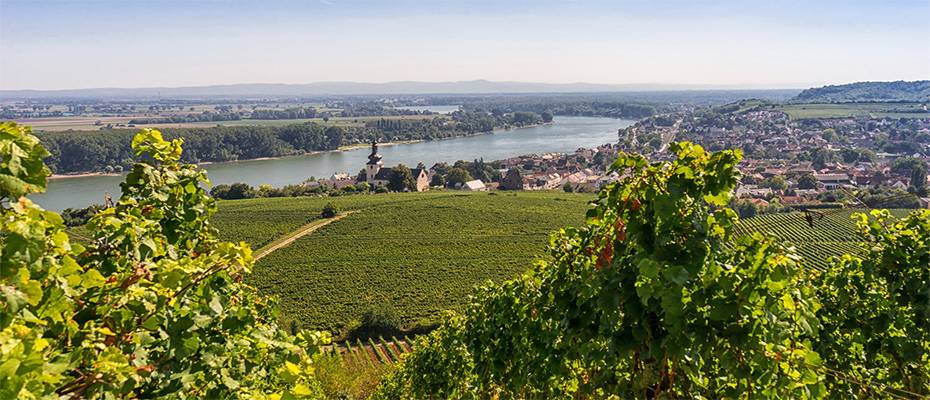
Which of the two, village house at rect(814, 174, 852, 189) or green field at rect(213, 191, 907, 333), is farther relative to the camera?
village house at rect(814, 174, 852, 189)

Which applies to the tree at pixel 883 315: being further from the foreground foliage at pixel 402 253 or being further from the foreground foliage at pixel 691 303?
the foreground foliage at pixel 402 253

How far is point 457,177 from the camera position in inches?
2574

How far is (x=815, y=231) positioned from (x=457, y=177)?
1477 inches

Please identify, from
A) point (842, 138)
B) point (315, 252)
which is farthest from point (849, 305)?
point (842, 138)

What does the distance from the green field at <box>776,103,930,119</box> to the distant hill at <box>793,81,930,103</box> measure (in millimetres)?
26749

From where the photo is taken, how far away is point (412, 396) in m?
7.84

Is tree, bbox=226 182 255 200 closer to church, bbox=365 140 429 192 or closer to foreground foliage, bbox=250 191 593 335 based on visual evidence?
foreground foliage, bbox=250 191 593 335

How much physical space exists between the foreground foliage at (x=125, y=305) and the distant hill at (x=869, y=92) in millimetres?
176496

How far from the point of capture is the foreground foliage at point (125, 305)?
170 centimetres

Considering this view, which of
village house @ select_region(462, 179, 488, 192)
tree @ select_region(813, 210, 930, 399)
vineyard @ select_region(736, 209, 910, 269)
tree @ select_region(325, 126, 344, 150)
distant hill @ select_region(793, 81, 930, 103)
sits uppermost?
distant hill @ select_region(793, 81, 930, 103)

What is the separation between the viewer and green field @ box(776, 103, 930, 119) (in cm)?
10200

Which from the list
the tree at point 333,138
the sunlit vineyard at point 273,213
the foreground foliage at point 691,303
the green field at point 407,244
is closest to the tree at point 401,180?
the sunlit vineyard at point 273,213

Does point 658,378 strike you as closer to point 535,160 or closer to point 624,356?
point 624,356

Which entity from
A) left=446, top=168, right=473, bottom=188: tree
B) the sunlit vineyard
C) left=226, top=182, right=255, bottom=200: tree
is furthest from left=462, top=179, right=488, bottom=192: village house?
left=226, top=182, right=255, bottom=200: tree
